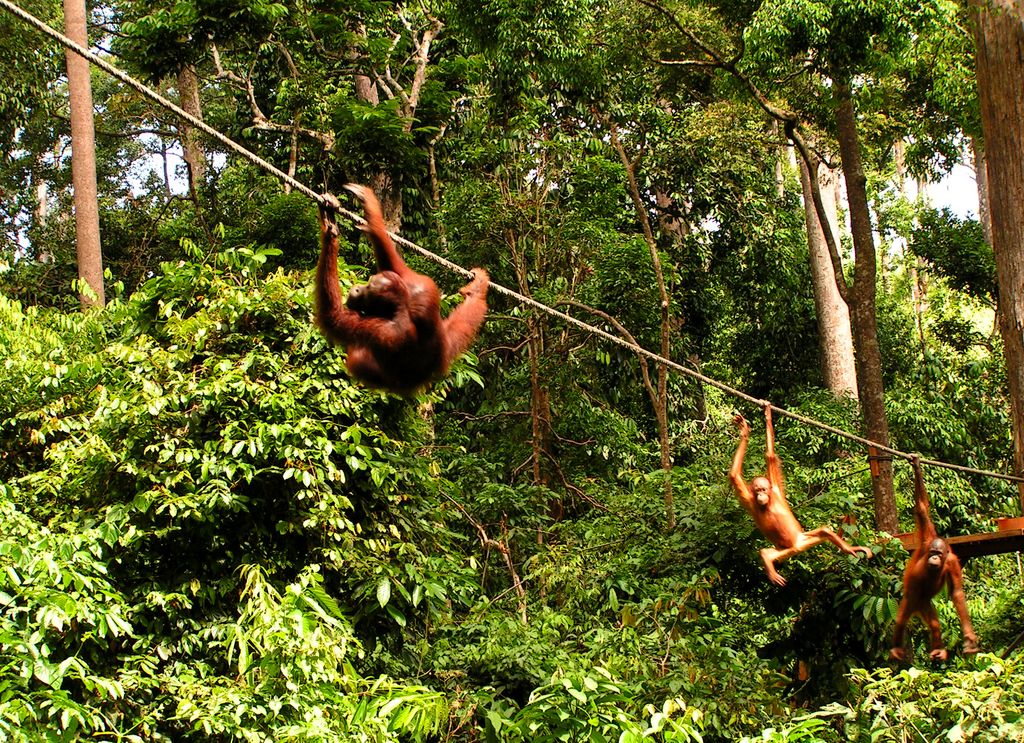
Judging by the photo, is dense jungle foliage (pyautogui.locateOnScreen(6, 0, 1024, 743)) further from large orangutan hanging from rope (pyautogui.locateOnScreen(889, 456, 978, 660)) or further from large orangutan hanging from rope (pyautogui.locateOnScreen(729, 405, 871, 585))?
large orangutan hanging from rope (pyautogui.locateOnScreen(729, 405, 871, 585))

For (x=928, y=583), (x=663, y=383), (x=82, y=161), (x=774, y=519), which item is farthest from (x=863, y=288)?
(x=82, y=161)

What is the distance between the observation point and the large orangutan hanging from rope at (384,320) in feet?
12.1

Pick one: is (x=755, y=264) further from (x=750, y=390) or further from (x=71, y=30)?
(x=71, y=30)

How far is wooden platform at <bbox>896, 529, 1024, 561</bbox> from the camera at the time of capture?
5.46m

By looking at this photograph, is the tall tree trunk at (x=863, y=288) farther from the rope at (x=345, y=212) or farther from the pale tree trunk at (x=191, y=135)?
the pale tree trunk at (x=191, y=135)

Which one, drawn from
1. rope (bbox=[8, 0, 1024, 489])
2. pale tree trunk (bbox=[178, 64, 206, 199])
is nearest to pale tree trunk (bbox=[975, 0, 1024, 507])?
rope (bbox=[8, 0, 1024, 489])

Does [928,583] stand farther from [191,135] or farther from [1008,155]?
[191,135]

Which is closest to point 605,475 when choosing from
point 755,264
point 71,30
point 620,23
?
point 755,264

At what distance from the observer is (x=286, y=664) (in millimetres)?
4203

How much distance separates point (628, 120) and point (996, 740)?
7.81 meters

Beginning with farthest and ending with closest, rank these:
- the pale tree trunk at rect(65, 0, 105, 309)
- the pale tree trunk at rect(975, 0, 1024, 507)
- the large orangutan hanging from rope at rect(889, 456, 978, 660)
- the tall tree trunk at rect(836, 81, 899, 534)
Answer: the pale tree trunk at rect(65, 0, 105, 309)
the tall tree trunk at rect(836, 81, 899, 534)
the large orangutan hanging from rope at rect(889, 456, 978, 660)
the pale tree trunk at rect(975, 0, 1024, 507)

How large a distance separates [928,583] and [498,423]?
4722 millimetres

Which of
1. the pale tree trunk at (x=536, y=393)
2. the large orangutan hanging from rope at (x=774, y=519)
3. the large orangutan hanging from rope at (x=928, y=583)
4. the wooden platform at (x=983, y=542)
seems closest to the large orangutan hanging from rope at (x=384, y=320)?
the large orangutan hanging from rope at (x=774, y=519)

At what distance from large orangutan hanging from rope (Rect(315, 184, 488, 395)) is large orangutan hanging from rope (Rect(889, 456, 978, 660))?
8.98 feet
